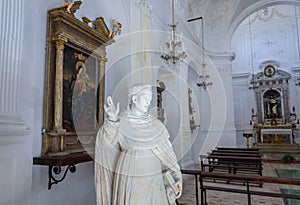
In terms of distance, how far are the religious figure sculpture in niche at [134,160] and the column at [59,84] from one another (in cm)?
85

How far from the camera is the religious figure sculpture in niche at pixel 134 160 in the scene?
173 centimetres

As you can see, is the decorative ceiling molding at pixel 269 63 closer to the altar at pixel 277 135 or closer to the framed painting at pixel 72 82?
the altar at pixel 277 135

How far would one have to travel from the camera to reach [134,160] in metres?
1.75

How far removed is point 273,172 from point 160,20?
5.71 metres

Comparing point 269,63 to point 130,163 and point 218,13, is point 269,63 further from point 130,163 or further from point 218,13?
point 130,163

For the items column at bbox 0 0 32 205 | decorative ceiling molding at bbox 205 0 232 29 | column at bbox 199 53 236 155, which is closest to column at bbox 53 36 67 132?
column at bbox 0 0 32 205

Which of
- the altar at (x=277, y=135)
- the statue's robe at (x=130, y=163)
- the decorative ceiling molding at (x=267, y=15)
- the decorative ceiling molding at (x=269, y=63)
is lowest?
the altar at (x=277, y=135)

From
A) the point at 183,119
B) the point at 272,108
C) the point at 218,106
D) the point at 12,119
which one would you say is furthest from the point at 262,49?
the point at 12,119

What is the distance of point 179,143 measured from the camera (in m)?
6.45

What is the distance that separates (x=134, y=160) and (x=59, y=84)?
50.1 inches

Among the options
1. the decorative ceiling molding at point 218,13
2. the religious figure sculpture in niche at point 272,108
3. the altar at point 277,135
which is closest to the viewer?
the decorative ceiling molding at point 218,13

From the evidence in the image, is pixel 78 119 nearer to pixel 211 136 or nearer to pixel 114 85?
pixel 114 85

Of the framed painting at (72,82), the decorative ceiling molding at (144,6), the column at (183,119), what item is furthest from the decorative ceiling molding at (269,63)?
the framed painting at (72,82)

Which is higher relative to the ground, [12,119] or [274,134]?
[12,119]
